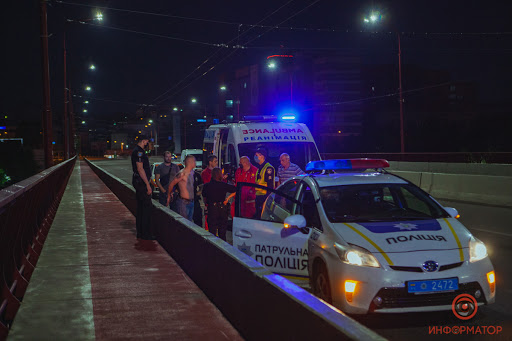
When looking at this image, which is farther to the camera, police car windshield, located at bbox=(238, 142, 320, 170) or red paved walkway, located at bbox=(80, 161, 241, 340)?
police car windshield, located at bbox=(238, 142, 320, 170)

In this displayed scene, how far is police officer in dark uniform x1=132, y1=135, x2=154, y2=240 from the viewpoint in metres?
10.1

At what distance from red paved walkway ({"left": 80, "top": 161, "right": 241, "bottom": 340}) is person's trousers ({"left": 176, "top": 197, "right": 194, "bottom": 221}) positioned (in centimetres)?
73

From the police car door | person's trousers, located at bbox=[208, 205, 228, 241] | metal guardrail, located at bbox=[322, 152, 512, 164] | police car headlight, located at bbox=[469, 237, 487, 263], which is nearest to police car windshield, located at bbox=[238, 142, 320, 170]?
person's trousers, located at bbox=[208, 205, 228, 241]

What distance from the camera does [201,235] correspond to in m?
7.04

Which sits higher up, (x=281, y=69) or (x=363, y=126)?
(x=281, y=69)

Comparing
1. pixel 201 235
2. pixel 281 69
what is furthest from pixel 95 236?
pixel 281 69

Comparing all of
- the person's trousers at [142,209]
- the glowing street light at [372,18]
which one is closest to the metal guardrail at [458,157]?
the glowing street light at [372,18]

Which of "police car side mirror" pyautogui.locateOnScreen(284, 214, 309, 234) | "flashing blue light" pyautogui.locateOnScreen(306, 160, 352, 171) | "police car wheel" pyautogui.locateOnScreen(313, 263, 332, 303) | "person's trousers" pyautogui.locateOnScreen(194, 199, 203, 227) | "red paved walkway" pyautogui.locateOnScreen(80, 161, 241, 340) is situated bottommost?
"red paved walkway" pyautogui.locateOnScreen(80, 161, 241, 340)

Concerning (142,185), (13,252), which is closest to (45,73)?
(142,185)

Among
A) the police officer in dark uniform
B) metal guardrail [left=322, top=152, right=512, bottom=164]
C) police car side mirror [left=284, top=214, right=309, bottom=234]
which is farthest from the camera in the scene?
metal guardrail [left=322, top=152, right=512, bottom=164]

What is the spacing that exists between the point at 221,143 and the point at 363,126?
322ft

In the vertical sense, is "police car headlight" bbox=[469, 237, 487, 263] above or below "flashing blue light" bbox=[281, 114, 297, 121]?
below

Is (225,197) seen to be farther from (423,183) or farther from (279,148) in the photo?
(423,183)

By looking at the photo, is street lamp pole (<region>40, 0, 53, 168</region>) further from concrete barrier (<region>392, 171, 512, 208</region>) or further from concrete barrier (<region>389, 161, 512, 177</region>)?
concrete barrier (<region>389, 161, 512, 177</region>)
